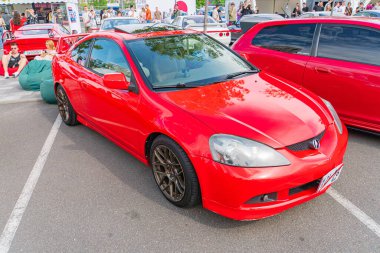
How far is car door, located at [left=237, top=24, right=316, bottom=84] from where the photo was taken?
4457 mm

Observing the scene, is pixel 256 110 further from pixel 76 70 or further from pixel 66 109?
pixel 66 109

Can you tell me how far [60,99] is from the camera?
4.99 m

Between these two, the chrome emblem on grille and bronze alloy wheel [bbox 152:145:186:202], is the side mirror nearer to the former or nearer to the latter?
bronze alloy wheel [bbox 152:145:186:202]

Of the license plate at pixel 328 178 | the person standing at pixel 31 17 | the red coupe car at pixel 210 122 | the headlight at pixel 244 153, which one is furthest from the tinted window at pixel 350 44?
the person standing at pixel 31 17

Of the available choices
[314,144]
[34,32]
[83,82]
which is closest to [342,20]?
[314,144]

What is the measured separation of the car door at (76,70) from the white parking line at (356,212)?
331cm

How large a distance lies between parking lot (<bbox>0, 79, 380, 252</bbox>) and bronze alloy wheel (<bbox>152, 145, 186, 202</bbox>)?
15cm

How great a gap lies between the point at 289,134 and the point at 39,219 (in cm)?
232

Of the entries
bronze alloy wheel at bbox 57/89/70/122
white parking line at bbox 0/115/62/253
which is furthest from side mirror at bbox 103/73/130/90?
bronze alloy wheel at bbox 57/89/70/122

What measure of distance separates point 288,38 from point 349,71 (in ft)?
3.68

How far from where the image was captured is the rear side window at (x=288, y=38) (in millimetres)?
4449

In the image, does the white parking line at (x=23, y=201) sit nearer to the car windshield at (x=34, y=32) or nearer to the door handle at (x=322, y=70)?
the door handle at (x=322, y=70)

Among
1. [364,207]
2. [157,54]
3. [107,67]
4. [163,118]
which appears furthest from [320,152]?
[107,67]

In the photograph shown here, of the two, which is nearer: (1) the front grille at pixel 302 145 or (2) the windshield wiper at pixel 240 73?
(1) the front grille at pixel 302 145
